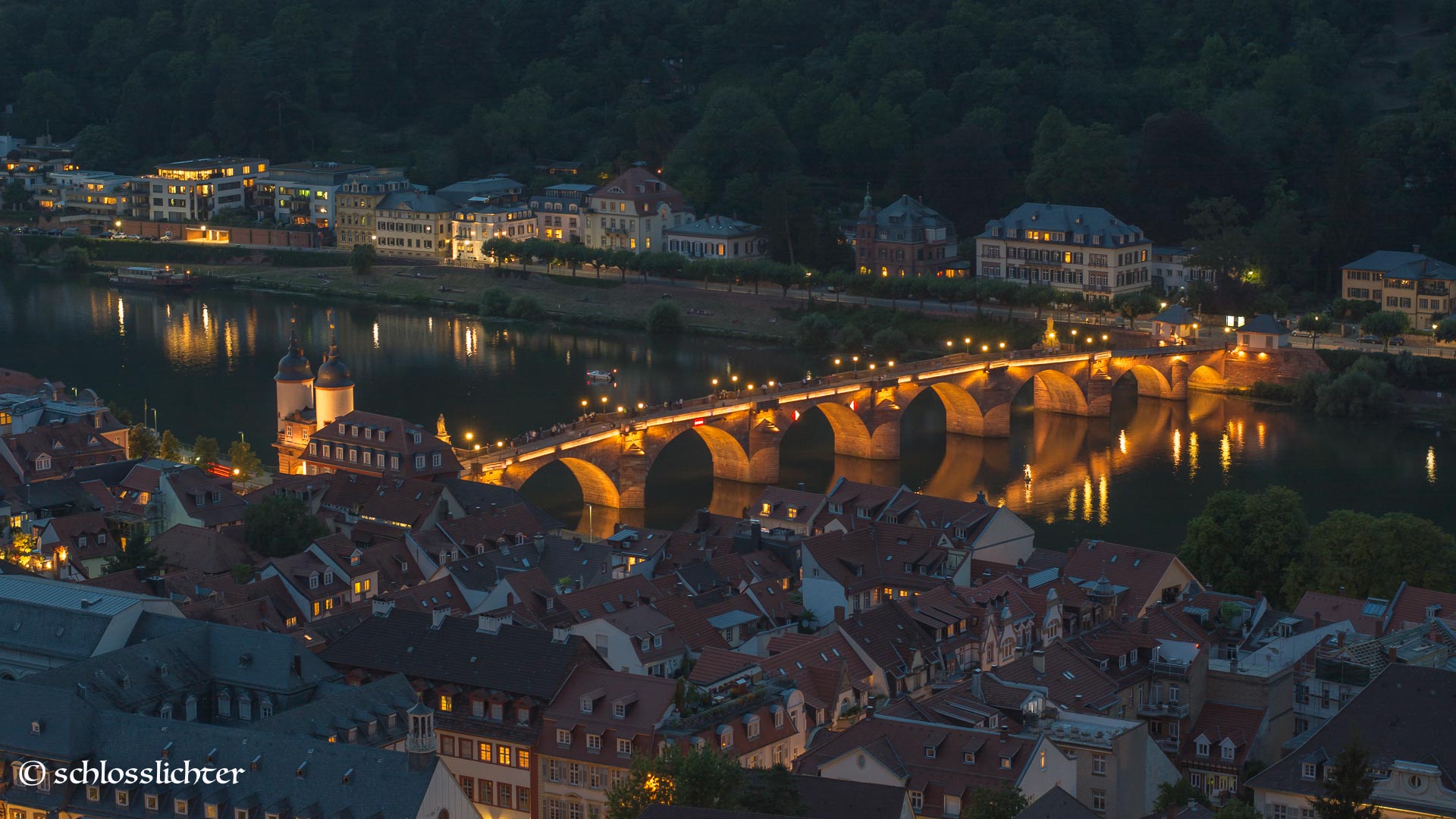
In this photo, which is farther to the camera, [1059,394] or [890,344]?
[890,344]

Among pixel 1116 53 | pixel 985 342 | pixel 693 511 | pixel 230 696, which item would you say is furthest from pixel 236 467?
pixel 1116 53

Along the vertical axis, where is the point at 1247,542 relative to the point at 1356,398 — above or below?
below

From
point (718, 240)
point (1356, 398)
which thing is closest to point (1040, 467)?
point (1356, 398)

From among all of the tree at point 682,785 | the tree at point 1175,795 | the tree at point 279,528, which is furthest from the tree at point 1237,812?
the tree at point 279,528

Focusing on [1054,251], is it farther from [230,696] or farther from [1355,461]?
[230,696]

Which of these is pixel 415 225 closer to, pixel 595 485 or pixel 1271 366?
pixel 1271 366

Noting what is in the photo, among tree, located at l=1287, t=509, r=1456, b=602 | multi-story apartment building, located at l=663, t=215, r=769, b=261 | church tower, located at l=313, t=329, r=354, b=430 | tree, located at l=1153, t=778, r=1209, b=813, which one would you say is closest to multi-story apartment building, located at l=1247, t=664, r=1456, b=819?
tree, located at l=1153, t=778, r=1209, b=813
